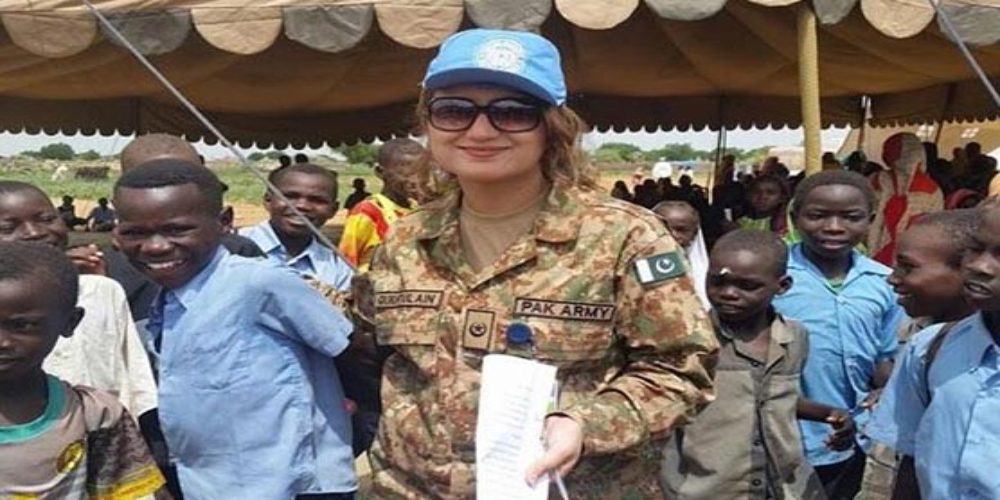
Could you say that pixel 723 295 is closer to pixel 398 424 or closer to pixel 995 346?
pixel 995 346

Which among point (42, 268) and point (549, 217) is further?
point (42, 268)

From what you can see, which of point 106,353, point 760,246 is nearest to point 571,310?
point 106,353

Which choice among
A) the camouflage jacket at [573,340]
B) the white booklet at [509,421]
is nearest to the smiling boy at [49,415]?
the camouflage jacket at [573,340]

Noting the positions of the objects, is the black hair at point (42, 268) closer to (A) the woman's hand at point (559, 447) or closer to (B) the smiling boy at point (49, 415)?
(B) the smiling boy at point (49, 415)

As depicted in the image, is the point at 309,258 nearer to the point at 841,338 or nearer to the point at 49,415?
the point at 841,338

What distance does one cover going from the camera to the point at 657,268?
1.72 metres

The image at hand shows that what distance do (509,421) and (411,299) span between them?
12.6 inches

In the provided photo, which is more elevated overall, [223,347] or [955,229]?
[955,229]

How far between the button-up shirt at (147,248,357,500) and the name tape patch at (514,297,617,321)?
526 millimetres

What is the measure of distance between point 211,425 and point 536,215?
799 millimetres

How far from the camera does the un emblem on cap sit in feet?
5.56

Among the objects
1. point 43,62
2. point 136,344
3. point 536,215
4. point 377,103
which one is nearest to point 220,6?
point 43,62

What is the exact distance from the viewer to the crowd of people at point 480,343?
173 centimetres

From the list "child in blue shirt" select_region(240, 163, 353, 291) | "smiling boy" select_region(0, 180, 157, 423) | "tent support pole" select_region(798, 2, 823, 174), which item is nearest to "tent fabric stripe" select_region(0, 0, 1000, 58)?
"tent support pole" select_region(798, 2, 823, 174)
